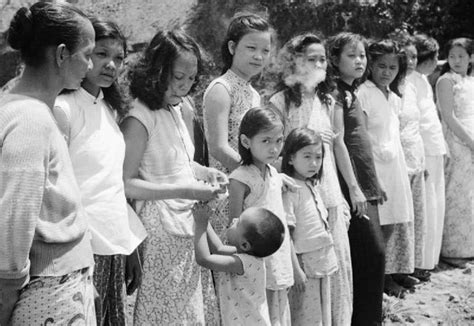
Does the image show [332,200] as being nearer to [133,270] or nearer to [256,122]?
[256,122]

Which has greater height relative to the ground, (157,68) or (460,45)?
(157,68)

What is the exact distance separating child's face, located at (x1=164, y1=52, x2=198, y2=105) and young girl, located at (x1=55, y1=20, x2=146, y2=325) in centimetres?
22

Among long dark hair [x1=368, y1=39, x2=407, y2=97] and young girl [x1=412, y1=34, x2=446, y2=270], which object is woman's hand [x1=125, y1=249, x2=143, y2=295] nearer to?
long dark hair [x1=368, y1=39, x2=407, y2=97]

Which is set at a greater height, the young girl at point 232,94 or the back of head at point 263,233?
the young girl at point 232,94

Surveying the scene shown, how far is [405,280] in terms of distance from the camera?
577cm

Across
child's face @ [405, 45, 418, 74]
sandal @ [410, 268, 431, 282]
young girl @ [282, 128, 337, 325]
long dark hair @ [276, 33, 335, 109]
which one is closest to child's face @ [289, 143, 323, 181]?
young girl @ [282, 128, 337, 325]

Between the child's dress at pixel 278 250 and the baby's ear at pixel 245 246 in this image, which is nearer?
the baby's ear at pixel 245 246

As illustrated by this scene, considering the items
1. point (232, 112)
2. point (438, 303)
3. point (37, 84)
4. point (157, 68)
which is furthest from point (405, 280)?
point (37, 84)

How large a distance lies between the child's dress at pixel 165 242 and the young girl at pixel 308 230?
2.51ft

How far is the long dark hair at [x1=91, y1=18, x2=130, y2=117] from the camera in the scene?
9.82ft

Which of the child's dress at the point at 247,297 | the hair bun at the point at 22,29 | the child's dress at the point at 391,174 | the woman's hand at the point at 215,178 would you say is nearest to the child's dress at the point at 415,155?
the child's dress at the point at 391,174

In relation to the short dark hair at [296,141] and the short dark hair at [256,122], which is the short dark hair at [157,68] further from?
the short dark hair at [296,141]

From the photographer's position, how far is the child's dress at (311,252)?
3.84 meters

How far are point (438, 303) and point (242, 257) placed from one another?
105 inches
